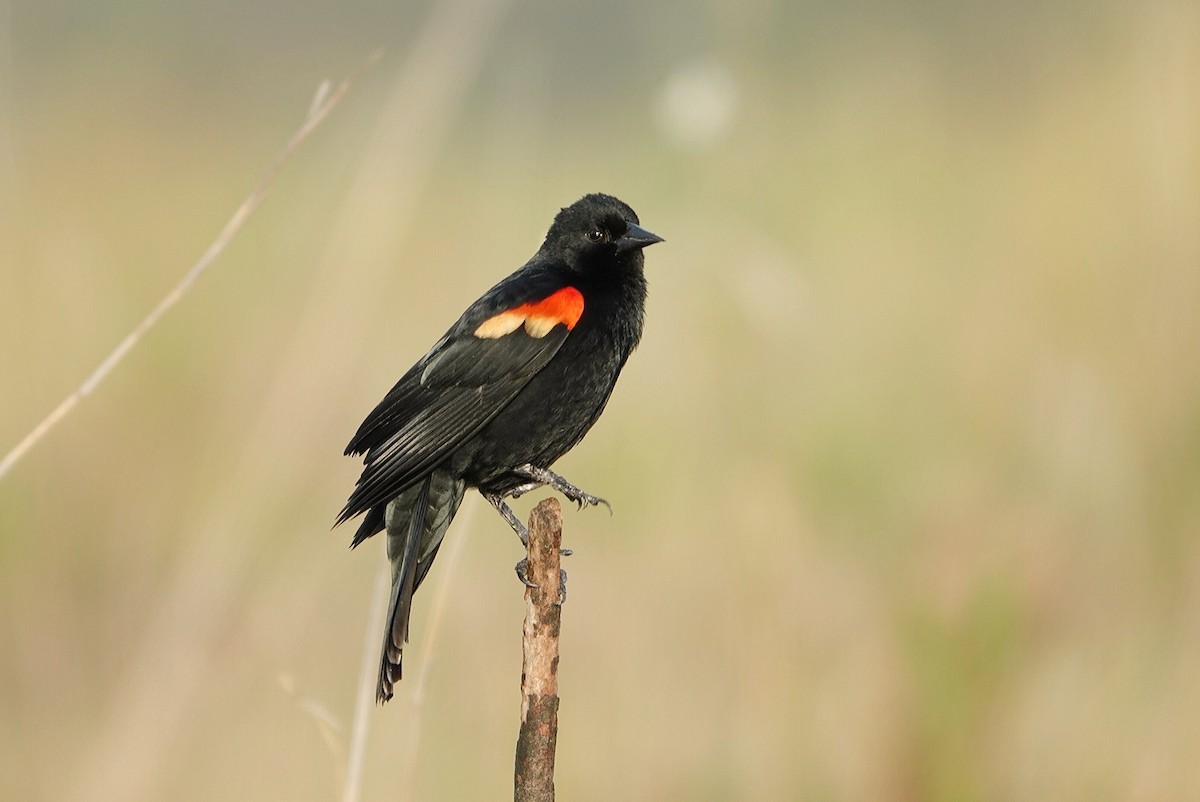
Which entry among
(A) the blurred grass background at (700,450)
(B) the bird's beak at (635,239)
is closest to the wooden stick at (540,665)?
(A) the blurred grass background at (700,450)

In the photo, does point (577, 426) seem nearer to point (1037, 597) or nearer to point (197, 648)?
point (197, 648)

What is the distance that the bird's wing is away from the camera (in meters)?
2.39

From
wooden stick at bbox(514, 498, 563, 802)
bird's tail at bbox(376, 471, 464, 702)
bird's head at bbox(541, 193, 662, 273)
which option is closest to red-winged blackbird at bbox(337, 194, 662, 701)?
bird's tail at bbox(376, 471, 464, 702)

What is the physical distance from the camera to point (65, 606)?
389cm

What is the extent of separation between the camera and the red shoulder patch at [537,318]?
2.64m

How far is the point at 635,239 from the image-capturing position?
291 cm

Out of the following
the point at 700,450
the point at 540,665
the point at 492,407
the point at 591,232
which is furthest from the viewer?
the point at 700,450

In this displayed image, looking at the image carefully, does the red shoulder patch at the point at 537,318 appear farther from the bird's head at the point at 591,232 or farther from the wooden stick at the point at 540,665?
the wooden stick at the point at 540,665

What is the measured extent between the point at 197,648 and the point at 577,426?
33.3 inches

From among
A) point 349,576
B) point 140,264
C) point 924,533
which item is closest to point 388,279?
point 140,264

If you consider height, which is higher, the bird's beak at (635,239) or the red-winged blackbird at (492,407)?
the bird's beak at (635,239)

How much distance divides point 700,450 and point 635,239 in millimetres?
1256

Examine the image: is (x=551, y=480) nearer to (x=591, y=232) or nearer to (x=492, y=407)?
(x=492, y=407)

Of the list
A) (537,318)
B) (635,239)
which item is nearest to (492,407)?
(537,318)
